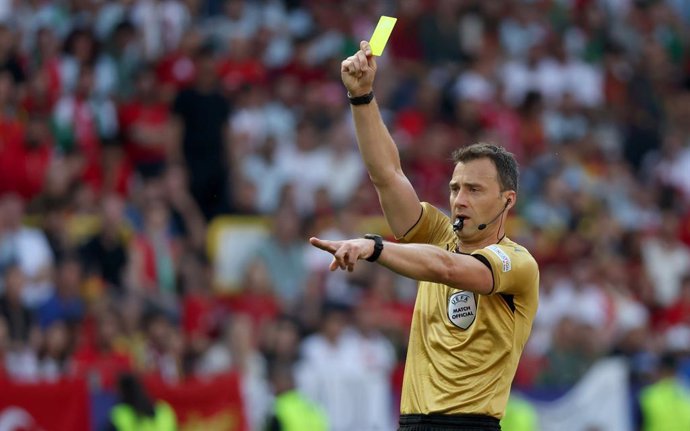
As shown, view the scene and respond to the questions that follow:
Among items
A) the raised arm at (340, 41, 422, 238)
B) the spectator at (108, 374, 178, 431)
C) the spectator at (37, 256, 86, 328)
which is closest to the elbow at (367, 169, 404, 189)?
the raised arm at (340, 41, 422, 238)

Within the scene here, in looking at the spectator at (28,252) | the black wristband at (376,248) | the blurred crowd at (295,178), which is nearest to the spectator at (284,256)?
the blurred crowd at (295,178)

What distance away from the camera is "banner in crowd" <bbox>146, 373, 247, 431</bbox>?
37.4 ft

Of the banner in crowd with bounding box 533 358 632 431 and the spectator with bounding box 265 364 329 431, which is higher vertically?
the banner in crowd with bounding box 533 358 632 431

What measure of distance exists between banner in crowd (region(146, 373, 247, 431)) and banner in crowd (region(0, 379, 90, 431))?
1.97 feet

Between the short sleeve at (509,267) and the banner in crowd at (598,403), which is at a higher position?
the banner in crowd at (598,403)

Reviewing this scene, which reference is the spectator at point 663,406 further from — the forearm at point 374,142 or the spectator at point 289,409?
the forearm at point 374,142

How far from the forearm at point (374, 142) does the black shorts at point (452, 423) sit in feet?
3.65

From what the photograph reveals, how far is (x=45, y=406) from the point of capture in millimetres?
10727

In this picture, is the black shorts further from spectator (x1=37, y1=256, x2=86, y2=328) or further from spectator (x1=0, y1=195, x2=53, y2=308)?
spectator (x1=0, y1=195, x2=53, y2=308)

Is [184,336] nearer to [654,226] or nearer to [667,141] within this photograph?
[654,226]

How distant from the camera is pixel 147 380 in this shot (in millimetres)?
11219

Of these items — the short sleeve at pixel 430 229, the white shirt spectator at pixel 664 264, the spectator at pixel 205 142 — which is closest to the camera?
the short sleeve at pixel 430 229

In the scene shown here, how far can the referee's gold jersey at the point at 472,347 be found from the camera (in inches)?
250

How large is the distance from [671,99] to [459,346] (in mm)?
14107
